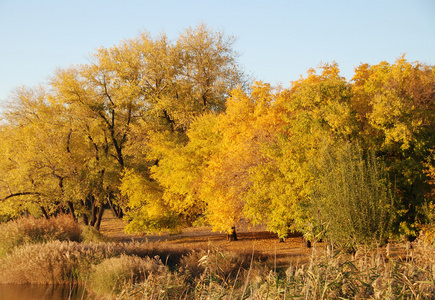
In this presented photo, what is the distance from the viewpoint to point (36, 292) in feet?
47.1

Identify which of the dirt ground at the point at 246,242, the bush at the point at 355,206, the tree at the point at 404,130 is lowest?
the dirt ground at the point at 246,242

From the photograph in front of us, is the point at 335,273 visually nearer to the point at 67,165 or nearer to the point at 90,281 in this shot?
the point at 90,281

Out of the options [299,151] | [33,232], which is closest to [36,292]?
[33,232]

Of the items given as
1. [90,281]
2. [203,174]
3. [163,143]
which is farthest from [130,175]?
[90,281]

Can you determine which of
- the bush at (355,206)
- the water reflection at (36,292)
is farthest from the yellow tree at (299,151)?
the water reflection at (36,292)

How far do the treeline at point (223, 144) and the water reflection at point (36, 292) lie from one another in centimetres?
907

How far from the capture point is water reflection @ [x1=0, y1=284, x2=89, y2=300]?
1361 cm

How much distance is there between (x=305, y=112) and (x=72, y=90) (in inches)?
769

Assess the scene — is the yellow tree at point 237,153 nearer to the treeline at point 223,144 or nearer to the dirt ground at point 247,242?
the treeline at point 223,144

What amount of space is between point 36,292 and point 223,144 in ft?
40.6

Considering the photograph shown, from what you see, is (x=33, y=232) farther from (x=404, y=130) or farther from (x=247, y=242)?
(x=404, y=130)

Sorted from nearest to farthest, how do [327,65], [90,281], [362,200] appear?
[362,200], [90,281], [327,65]

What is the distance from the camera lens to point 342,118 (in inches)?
671

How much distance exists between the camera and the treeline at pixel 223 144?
53.1 ft
